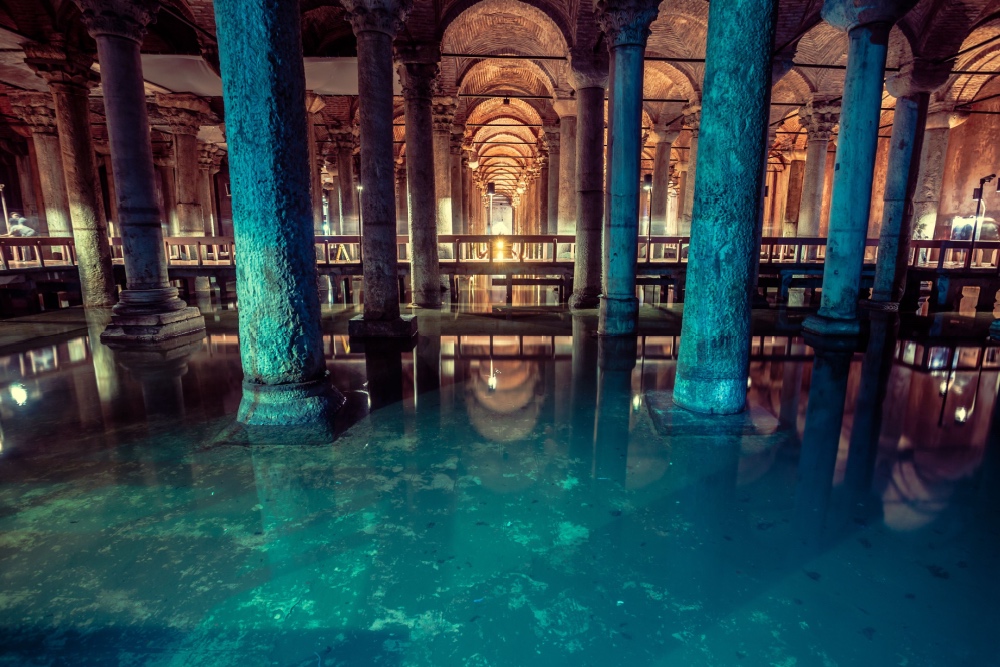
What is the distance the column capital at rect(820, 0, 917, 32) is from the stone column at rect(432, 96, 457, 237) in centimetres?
972

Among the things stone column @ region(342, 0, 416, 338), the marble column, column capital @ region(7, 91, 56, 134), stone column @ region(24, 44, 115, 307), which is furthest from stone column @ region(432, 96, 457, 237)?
column capital @ region(7, 91, 56, 134)

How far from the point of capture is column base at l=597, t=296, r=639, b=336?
7.60 metres

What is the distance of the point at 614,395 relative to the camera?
15.8 ft

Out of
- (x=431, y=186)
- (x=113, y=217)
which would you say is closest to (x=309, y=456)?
(x=431, y=186)

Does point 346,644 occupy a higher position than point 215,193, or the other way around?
point 215,193

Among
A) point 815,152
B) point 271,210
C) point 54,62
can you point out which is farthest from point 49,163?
point 815,152

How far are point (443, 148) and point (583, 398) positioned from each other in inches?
461

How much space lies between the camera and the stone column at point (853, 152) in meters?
6.83

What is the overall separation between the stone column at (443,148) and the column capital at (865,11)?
9.72m

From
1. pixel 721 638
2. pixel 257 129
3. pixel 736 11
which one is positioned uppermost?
pixel 736 11

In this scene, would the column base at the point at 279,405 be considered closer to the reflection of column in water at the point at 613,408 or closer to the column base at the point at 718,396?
the reflection of column in water at the point at 613,408

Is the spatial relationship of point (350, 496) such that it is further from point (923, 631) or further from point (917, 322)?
point (917, 322)

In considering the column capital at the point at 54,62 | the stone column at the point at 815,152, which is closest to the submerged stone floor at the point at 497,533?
the column capital at the point at 54,62

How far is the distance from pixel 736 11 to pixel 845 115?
4900mm
